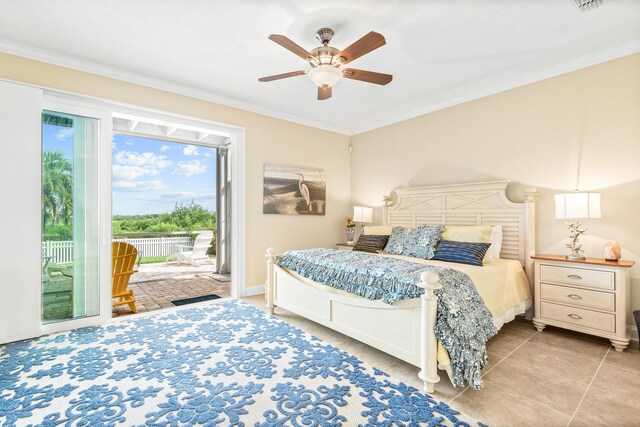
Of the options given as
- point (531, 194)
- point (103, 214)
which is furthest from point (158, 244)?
point (531, 194)

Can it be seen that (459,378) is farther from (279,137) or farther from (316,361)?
(279,137)

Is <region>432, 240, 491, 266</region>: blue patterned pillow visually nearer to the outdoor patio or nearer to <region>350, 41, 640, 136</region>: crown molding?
<region>350, 41, 640, 136</region>: crown molding

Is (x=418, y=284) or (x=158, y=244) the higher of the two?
(x=418, y=284)

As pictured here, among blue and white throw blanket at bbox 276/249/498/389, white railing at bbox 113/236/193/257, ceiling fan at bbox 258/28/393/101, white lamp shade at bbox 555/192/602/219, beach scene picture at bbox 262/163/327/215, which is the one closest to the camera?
blue and white throw blanket at bbox 276/249/498/389

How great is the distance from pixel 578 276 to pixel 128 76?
17.1ft

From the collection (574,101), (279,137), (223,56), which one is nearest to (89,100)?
(223,56)

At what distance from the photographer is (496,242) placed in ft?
12.1

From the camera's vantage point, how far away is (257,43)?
2.95 meters

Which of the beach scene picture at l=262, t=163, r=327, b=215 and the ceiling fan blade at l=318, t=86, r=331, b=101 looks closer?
the ceiling fan blade at l=318, t=86, r=331, b=101

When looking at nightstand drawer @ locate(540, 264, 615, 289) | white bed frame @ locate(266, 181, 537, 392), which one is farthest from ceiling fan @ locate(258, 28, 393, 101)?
nightstand drawer @ locate(540, 264, 615, 289)

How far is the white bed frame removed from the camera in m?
2.12

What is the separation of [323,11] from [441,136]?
8.94 feet

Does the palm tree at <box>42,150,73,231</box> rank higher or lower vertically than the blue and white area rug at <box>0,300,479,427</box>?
higher

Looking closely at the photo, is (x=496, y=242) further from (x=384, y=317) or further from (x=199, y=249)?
(x=199, y=249)
